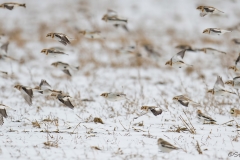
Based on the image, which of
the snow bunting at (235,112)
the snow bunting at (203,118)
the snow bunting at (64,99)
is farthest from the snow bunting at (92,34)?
the snow bunting at (235,112)

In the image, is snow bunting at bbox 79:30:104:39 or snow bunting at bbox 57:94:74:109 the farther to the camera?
snow bunting at bbox 79:30:104:39

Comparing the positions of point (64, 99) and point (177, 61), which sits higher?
point (177, 61)

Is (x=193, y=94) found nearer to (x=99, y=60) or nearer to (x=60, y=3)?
(x=99, y=60)

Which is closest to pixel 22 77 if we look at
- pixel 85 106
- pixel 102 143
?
pixel 85 106

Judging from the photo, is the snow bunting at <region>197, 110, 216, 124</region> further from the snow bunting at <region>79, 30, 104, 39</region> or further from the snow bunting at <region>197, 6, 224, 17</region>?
the snow bunting at <region>79, 30, 104, 39</region>

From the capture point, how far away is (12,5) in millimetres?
4660

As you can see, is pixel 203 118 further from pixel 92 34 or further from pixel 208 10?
pixel 92 34

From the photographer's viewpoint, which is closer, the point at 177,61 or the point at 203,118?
the point at 203,118

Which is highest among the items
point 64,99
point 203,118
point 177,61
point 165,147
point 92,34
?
point 92,34

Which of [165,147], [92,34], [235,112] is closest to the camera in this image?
[165,147]

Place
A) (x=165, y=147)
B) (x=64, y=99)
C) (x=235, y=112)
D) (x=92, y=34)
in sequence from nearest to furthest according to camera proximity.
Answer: (x=165, y=147)
(x=64, y=99)
(x=235, y=112)
(x=92, y=34)

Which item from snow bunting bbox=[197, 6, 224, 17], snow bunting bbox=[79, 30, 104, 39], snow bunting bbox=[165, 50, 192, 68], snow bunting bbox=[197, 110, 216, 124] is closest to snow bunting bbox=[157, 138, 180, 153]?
snow bunting bbox=[197, 110, 216, 124]

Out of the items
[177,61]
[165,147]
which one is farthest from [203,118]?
[165,147]

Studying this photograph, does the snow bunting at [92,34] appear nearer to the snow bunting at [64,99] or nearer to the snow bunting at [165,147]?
the snow bunting at [64,99]
